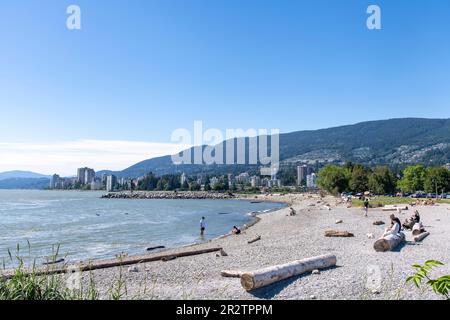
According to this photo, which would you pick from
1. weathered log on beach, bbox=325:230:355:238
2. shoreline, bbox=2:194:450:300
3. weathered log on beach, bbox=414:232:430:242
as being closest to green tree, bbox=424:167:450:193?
weathered log on beach, bbox=325:230:355:238

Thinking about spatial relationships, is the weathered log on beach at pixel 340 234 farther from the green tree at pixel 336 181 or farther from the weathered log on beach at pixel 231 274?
the green tree at pixel 336 181

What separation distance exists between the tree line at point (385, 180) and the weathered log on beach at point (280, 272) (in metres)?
71.8

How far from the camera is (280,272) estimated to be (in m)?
10.2

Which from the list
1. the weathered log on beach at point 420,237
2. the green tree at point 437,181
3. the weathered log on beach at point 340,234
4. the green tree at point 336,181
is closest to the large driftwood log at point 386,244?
the weathered log on beach at point 420,237

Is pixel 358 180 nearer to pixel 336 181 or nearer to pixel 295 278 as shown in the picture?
pixel 336 181

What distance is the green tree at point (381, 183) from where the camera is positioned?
93.9 meters

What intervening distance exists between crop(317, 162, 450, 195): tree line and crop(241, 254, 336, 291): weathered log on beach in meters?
71.8

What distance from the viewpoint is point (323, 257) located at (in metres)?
12.1

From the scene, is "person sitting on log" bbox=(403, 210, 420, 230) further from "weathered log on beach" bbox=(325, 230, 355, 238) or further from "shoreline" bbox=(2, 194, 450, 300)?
"weathered log on beach" bbox=(325, 230, 355, 238)

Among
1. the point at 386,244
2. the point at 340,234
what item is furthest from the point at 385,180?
the point at 386,244

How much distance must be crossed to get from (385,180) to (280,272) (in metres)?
93.5
